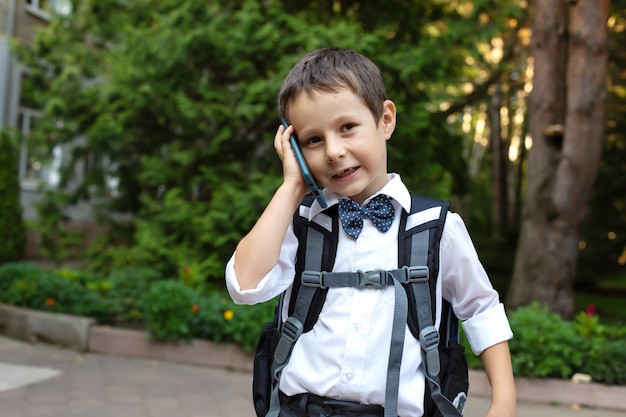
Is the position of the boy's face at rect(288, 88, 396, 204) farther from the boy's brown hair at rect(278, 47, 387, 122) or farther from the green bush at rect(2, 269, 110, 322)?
the green bush at rect(2, 269, 110, 322)

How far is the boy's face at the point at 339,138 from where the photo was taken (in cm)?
167

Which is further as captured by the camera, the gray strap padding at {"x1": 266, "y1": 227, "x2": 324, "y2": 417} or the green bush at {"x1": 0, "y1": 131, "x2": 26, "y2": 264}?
the green bush at {"x1": 0, "y1": 131, "x2": 26, "y2": 264}

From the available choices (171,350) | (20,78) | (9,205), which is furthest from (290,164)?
(20,78)

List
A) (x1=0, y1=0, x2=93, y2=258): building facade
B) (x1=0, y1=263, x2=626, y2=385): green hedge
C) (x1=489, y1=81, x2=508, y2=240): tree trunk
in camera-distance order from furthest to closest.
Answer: (x1=489, y1=81, x2=508, y2=240): tree trunk, (x1=0, y1=0, x2=93, y2=258): building facade, (x1=0, y1=263, x2=626, y2=385): green hedge

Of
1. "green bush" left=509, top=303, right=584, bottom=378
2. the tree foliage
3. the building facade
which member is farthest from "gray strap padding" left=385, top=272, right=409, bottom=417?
the building facade

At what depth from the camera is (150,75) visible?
24.7 feet

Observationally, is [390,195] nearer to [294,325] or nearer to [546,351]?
[294,325]

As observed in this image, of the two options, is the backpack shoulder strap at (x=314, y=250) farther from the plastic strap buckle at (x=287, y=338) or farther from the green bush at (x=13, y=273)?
the green bush at (x=13, y=273)

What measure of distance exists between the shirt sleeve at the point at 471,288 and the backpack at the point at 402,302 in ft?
0.15

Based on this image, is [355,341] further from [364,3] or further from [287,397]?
[364,3]

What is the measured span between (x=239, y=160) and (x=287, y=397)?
6327mm

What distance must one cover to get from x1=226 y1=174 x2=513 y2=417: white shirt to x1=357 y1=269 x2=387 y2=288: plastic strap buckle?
24 millimetres

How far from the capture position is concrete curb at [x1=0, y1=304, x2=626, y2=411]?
4.81m

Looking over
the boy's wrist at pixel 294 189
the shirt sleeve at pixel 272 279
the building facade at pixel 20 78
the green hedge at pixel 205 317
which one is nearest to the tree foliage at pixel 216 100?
the green hedge at pixel 205 317
